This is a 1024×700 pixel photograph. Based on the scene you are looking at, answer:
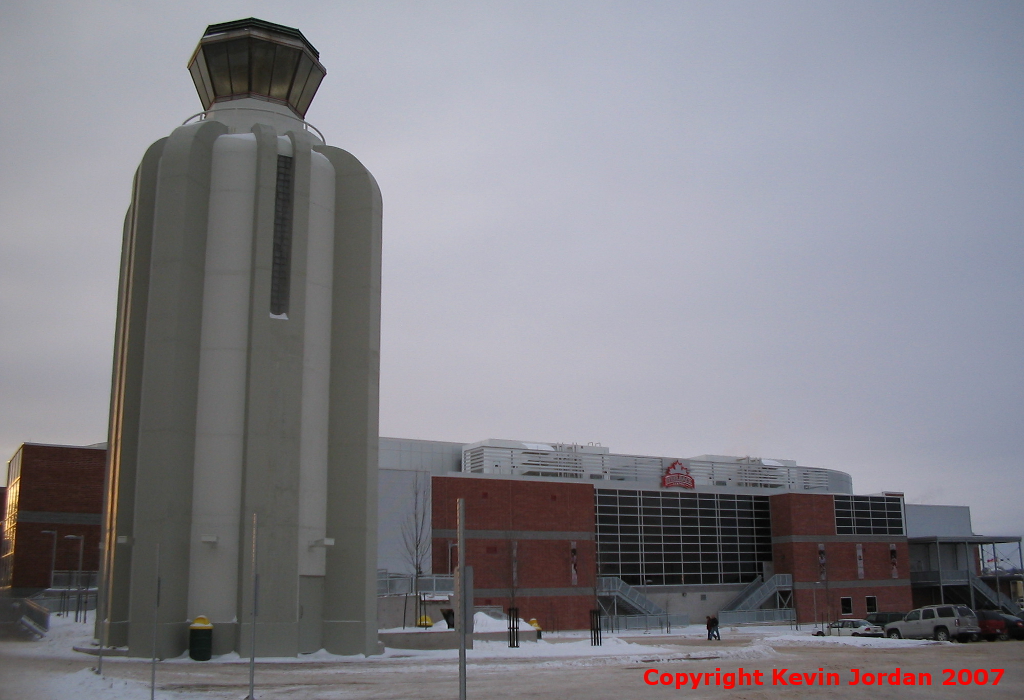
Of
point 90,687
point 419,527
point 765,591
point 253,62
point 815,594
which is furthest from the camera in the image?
point 815,594

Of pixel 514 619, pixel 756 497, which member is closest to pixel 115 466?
pixel 514 619

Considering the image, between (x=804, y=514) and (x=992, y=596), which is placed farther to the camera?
(x=992, y=596)

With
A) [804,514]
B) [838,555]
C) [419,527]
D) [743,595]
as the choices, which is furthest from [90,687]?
[838,555]

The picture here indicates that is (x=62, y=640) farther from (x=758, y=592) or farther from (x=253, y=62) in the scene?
(x=758, y=592)

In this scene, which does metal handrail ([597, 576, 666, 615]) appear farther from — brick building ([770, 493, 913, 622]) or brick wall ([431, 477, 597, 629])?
brick building ([770, 493, 913, 622])

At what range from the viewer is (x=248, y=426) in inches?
1176

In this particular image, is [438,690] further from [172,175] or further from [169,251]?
[172,175]

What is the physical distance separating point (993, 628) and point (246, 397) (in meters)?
30.4

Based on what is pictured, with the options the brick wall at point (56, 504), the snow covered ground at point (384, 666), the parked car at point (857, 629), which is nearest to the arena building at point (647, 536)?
the brick wall at point (56, 504)

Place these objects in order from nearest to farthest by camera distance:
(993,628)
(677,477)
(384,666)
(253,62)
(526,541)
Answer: (384,666), (253,62), (993,628), (526,541), (677,477)

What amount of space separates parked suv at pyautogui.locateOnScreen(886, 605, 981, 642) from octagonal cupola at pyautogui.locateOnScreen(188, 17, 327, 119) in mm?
33259

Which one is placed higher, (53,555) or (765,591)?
(53,555)

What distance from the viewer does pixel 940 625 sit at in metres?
37.8

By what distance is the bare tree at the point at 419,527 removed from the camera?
54.1m
